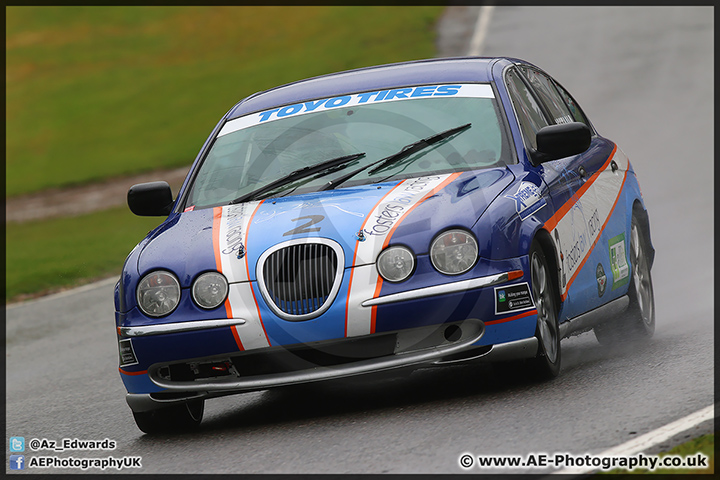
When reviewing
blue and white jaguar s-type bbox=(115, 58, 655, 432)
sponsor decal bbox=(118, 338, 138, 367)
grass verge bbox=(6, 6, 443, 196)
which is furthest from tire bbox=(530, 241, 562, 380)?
grass verge bbox=(6, 6, 443, 196)

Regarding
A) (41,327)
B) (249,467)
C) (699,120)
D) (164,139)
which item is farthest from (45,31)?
(249,467)

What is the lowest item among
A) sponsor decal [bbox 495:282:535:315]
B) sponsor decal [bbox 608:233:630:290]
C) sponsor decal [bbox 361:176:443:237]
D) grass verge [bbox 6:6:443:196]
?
grass verge [bbox 6:6:443:196]

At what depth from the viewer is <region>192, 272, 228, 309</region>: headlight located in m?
5.51

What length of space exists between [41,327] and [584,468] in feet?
26.0

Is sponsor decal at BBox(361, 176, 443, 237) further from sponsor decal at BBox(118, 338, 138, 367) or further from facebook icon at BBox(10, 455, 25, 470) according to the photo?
facebook icon at BBox(10, 455, 25, 470)

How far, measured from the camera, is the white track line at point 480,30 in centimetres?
2698

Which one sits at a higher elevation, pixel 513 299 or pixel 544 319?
pixel 513 299

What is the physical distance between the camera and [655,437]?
4625 mm

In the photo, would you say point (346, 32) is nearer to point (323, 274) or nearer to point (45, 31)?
point (45, 31)

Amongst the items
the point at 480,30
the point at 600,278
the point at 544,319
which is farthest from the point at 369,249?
the point at 480,30

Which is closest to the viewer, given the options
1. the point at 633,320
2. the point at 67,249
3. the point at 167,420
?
the point at 167,420

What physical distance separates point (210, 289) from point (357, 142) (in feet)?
4.89

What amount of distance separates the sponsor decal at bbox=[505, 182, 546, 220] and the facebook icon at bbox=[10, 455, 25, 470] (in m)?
2.78

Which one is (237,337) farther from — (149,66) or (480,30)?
(149,66)
